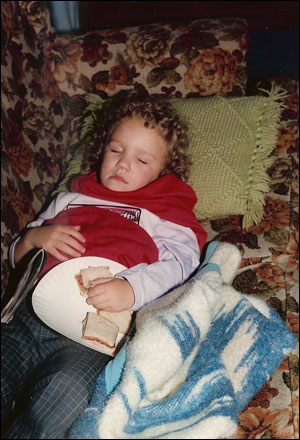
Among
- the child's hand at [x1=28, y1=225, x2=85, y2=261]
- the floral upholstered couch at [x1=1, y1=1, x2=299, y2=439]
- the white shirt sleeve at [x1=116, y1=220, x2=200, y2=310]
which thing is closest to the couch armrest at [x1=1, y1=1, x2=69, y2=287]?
the floral upholstered couch at [x1=1, y1=1, x2=299, y2=439]

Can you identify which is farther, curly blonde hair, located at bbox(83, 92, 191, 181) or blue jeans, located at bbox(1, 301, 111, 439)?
curly blonde hair, located at bbox(83, 92, 191, 181)

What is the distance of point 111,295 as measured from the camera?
833mm

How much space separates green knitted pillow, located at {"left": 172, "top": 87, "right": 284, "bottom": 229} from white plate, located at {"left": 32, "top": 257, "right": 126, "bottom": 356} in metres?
0.44

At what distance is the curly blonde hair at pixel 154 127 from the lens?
109cm

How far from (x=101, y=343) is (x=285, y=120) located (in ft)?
2.61

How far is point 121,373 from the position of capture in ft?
2.43

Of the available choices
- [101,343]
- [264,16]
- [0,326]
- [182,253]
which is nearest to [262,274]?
[182,253]

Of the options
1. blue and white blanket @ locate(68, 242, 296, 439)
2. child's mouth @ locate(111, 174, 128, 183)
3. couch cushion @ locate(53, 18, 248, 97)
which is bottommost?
blue and white blanket @ locate(68, 242, 296, 439)

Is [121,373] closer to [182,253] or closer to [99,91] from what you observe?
[182,253]

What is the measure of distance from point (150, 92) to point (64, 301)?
0.73 metres

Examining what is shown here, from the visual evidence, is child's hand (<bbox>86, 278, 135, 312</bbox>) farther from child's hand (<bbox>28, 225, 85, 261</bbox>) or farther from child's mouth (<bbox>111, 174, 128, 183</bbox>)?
child's mouth (<bbox>111, 174, 128, 183</bbox>)

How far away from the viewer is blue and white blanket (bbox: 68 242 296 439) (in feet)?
2.29

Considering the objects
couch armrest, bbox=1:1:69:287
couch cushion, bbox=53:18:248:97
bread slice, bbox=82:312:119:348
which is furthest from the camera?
couch cushion, bbox=53:18:248:97

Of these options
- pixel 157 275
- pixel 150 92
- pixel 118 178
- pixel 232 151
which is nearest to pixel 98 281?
pixel 157 275
